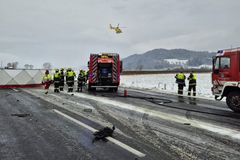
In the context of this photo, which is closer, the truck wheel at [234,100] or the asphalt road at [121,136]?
the asphalt road at [121,136]

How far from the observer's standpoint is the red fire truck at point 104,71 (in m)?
14.8

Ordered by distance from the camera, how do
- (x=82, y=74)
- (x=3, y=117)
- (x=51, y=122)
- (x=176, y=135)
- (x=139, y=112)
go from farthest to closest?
(x=82, y=74)
(x=139, y=112)
(x=3, y=117)
(x=51, y=122)
(x=176, y=135)

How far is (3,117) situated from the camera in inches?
250

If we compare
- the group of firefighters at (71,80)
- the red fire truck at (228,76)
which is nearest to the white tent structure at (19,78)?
the group of firefighters at (71,80)

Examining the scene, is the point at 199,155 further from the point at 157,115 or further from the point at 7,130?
the point at 7,130

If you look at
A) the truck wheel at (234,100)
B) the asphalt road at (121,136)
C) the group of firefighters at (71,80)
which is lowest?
the asphalt road at (121,136)

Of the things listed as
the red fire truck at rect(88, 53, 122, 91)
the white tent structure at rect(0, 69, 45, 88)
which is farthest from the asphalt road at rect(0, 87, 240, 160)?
the white tent structure at rect(0, 69, 45, 88)

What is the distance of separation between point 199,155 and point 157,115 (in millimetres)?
3147

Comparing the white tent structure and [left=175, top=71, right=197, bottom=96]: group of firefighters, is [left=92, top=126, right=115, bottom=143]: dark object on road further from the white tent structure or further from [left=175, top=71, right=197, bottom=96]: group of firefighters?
the white tent structure

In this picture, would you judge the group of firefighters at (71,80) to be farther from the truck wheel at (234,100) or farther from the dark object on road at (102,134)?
the dark object on road at (102,134)

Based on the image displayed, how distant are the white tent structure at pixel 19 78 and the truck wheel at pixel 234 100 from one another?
56.5 ft

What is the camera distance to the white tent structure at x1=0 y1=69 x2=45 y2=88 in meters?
17.6

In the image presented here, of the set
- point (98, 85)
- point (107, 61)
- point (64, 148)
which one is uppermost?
point (107, 61)

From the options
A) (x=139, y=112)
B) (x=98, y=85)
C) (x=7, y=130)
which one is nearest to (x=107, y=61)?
(x=98, y=85)
